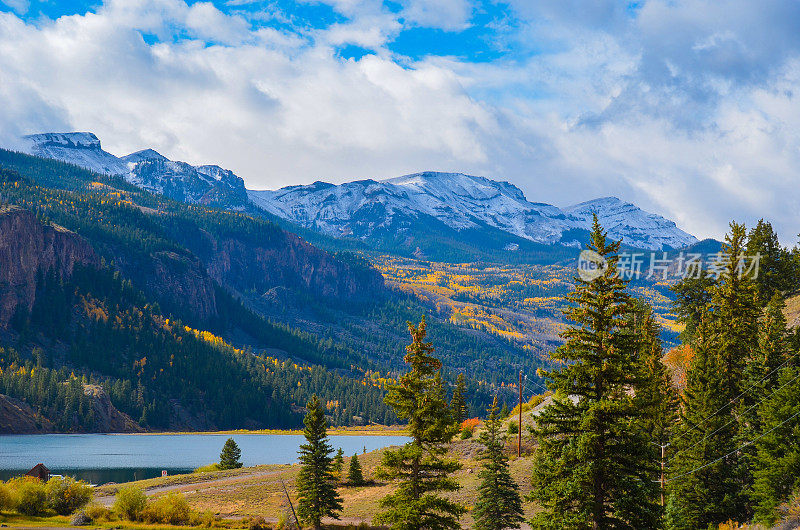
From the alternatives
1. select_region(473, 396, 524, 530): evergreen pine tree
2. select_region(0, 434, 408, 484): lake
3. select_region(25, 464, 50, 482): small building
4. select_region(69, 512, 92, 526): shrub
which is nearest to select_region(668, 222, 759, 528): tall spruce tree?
select_region(473, 396, 524, 530): evergreen pine tree

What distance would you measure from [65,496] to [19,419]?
137 metres

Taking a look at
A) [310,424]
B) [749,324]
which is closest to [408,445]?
[310,424]

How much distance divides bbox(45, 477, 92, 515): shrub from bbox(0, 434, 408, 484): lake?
40.8 m

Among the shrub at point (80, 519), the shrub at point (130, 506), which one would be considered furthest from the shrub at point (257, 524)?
the shrub at point (80, 519)

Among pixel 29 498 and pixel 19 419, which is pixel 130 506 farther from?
pixel 19 419

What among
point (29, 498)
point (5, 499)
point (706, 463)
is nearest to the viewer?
point (706, 463)

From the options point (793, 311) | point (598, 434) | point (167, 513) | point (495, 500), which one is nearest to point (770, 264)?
point (793, 311)

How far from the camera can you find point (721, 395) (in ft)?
173

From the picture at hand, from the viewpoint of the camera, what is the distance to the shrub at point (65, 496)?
56.9m

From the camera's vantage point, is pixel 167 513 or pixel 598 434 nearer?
pixel 598 434

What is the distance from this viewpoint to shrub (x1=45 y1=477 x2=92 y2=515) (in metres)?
56.9

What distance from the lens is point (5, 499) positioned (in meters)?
53.2

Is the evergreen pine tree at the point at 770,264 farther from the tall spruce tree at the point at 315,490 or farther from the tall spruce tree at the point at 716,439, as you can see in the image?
the tall spruce tree at the point at 315,490

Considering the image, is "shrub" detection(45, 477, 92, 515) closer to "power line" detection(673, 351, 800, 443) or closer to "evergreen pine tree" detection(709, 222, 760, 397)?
"power line" detection(673, 351, 800, 443)
